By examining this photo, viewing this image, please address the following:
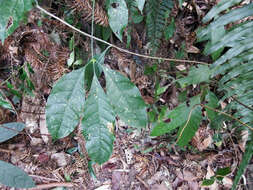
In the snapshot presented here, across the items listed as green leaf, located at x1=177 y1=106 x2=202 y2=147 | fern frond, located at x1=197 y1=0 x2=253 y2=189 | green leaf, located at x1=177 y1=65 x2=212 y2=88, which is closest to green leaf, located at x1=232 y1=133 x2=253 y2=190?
fern frond, located at x1=197 y1=0 x2=253 y2=189

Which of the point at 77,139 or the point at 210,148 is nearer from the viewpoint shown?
the point at 77,139

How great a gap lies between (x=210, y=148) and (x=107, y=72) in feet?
2.97

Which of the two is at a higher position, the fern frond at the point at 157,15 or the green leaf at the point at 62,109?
the fern frond at the point at 157,15

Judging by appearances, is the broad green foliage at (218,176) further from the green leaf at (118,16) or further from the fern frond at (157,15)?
A: the green leaf at (118,16)

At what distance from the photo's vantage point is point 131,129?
1229 mm

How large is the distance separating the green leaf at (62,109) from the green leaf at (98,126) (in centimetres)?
4

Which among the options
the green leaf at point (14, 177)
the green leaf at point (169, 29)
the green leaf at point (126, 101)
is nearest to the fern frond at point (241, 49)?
the green leaf at point (126, 101)

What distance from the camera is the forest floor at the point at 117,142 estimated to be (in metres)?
1.02

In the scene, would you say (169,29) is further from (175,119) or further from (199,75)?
(175,119)

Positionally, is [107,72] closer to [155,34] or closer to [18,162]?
[155,34]

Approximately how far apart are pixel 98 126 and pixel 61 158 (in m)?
0.60

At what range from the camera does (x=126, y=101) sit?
658 mm

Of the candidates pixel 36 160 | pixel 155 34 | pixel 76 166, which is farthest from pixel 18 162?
pixel 155 34

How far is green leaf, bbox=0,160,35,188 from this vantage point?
82 cm
